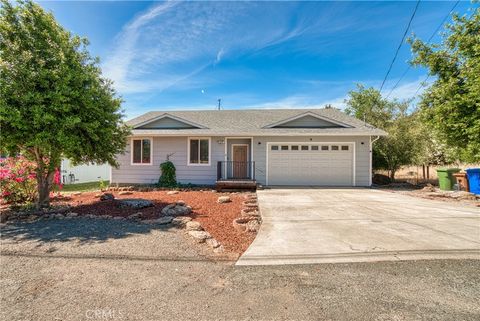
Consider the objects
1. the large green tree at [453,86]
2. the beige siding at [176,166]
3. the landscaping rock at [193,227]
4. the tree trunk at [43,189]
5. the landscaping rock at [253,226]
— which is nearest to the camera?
the landscaping rock at [193,227]

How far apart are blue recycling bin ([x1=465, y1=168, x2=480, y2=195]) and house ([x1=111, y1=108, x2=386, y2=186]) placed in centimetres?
377

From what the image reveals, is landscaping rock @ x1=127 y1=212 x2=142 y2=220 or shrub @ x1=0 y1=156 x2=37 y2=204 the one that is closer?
landscaping rock @ x1=127 y1=212 x2=142 y2=220

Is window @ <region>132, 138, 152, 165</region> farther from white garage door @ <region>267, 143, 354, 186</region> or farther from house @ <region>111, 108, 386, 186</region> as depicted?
white garage door @ <region>267, 143, 354, 186</region>

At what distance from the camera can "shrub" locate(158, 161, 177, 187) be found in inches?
476

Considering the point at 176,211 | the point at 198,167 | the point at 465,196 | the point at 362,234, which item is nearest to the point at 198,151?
the point at 198,167

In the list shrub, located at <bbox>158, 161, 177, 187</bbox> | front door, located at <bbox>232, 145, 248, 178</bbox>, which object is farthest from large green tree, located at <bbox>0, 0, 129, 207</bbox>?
front door, located at <bbox>232, 145, 248, 178</bbox>

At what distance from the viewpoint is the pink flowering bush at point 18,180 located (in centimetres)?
702

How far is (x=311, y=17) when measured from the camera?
1027 cm

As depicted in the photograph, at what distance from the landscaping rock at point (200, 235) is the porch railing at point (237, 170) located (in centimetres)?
794

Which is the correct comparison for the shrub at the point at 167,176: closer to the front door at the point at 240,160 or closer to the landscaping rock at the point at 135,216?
the front door at the point at 240,160

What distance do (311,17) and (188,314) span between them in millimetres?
11596

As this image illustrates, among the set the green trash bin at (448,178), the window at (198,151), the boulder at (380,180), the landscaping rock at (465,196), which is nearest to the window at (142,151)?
the window at (198,151)

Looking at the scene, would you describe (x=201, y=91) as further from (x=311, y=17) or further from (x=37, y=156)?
(x=37, y=156)

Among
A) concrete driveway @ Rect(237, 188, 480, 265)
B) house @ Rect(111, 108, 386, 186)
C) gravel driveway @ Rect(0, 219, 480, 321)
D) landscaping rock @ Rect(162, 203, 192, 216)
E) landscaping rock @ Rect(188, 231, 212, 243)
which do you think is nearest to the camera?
gravel driveway @ Rect(0, 219, 480, 321)
